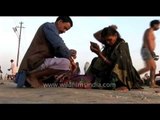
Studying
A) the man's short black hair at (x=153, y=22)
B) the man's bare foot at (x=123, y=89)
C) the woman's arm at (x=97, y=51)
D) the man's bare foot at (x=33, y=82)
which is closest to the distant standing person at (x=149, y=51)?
the man's short black hair at (x=153, y=22)

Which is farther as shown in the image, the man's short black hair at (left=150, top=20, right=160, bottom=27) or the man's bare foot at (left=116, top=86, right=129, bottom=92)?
the man's bare foot at (left=116, top=86, right=129, bottom=92)

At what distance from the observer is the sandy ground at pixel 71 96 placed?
16.8 feet

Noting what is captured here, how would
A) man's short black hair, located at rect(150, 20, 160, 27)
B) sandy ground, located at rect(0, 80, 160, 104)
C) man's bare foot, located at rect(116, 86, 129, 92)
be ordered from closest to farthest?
sandy ground, located at rect(0, 80, 160, 104) < man's short black hair, located at rect(150, 20, 160, 27) < man's bare foot, located at rect(116, 86, 129, 92)

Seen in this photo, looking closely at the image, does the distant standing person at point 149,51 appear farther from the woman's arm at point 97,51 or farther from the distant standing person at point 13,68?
the distant standing person at point 13,68

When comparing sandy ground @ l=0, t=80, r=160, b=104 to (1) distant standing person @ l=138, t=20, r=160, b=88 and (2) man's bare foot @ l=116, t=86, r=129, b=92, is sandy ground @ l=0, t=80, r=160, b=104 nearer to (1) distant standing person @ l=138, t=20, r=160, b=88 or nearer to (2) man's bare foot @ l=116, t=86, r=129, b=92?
(2) man's bare foot @ l=116, t=86, r=129, b=92

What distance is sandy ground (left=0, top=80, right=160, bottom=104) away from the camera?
5109mm

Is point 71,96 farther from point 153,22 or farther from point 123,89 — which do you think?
point 153,22

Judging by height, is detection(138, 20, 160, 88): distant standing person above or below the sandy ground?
above

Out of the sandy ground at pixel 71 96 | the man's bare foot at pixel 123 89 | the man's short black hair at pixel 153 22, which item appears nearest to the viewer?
the sandy ground at pixel 71 96

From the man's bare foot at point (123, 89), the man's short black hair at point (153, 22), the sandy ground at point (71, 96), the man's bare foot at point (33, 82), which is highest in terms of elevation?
the man's short black hair at point (153, 22)

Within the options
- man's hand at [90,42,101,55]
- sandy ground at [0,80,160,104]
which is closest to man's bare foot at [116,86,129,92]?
sandy ground at [0,80,160,104]

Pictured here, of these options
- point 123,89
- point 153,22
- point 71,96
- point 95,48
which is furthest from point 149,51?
point 71,96
